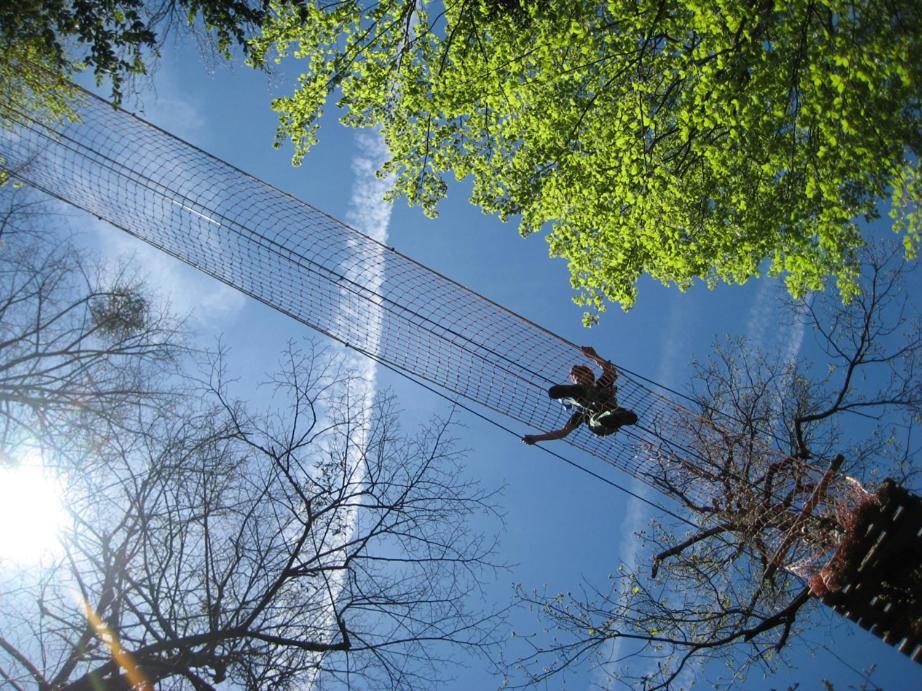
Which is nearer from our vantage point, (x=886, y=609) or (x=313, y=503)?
(x=886, y=609)

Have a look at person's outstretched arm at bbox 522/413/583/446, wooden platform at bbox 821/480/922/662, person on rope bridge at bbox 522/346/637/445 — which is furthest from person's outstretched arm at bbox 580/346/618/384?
wooden platform at bbox 821/480/922/662

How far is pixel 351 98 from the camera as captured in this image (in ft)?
28.9

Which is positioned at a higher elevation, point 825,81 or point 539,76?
point 539,76

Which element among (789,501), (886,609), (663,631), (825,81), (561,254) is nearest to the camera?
(886,609)

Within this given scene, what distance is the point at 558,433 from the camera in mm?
5734

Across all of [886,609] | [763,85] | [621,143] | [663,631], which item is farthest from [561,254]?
[886,609]

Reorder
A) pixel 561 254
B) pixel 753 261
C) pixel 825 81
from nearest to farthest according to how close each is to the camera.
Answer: pixel 825 81
pixel 753 261
pixel 561 254

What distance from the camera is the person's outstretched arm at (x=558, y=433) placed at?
536 cm

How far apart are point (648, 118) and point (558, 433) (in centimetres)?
394

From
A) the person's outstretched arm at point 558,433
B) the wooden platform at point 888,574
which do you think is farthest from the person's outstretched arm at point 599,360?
the wooden platform at point 888,574

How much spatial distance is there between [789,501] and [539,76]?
6441mm

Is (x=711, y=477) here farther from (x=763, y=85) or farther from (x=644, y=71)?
(x=644, y=71)

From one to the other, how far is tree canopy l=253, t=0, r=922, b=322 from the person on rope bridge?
2.77 metres

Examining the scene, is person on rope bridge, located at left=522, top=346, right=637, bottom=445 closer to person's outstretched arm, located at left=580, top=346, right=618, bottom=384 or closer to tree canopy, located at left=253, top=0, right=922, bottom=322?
person's outstretched arm, located at left=580, top=346, right=618, bottom=384
